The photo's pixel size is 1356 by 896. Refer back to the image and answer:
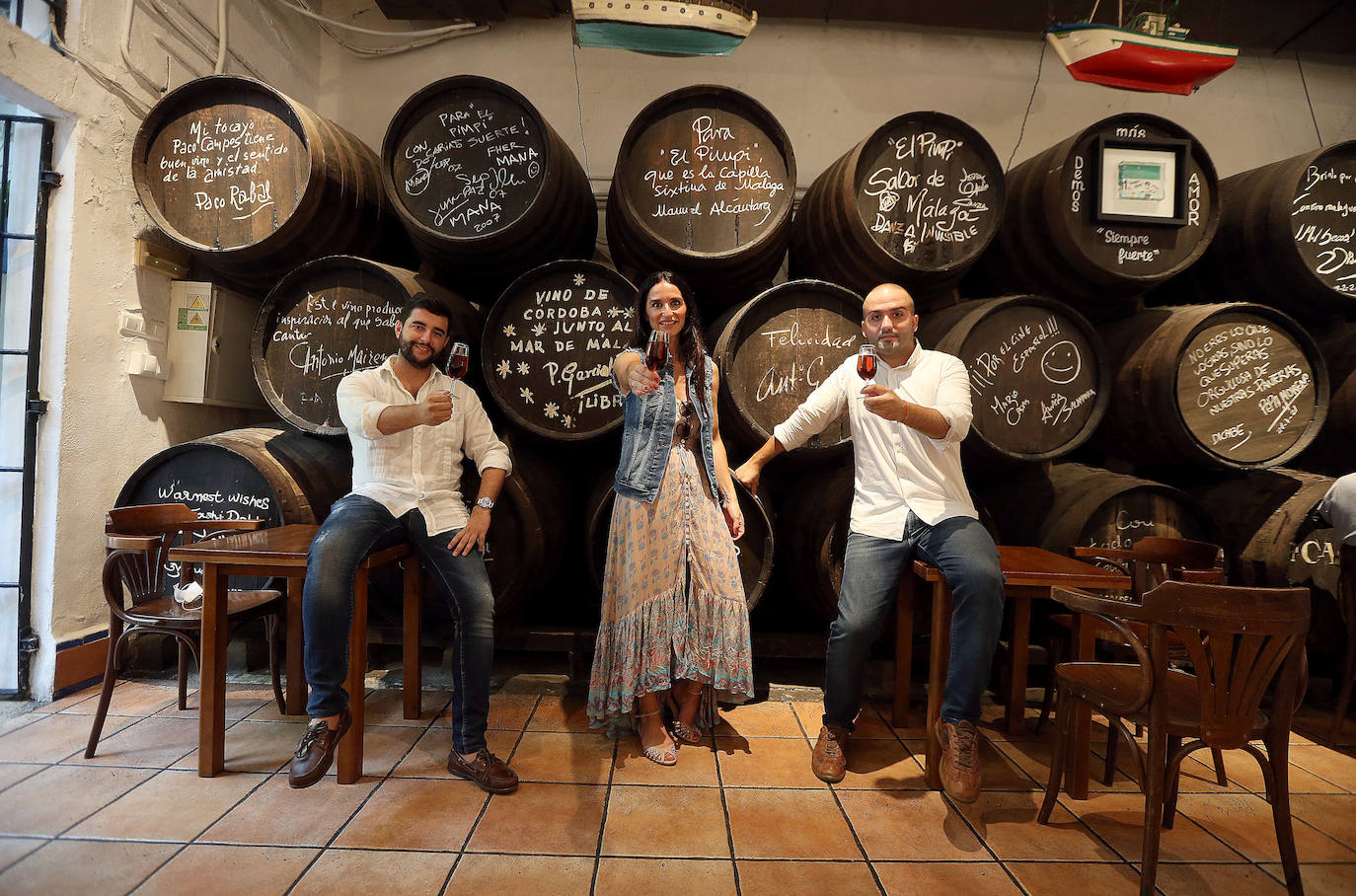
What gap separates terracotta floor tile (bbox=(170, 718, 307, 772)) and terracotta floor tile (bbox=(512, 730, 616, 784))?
0.76 metres

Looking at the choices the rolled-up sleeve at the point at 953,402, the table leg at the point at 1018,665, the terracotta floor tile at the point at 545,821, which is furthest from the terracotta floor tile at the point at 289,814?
the table leg at the point at 1018,665

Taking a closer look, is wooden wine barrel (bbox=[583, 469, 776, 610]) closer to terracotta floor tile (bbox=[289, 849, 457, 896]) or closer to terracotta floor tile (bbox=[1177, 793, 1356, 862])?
terracotta floor tile (bbox=[289, 849, 457, 896])

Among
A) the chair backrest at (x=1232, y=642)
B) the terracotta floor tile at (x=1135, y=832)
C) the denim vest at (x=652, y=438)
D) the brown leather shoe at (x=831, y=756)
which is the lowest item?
the terracotta floor tile at (x=1135, y=832)

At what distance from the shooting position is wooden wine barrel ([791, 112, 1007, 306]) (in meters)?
2.70

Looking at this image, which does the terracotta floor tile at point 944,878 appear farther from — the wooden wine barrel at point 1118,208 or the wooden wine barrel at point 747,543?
the wooden wine barrel at point 1118,208

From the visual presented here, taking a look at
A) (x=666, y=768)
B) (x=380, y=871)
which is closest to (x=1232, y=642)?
(x=666, y=768)

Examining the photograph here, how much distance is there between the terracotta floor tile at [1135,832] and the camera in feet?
5.78

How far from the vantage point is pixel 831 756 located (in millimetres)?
2109

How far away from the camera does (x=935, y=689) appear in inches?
83.5

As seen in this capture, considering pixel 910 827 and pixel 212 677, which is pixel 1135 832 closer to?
pixel 910 827

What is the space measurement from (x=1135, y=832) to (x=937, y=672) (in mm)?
643

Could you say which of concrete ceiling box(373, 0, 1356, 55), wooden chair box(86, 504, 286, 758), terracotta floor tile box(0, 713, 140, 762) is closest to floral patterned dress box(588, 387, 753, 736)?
wooden chair box(86, 504, 286, 758)

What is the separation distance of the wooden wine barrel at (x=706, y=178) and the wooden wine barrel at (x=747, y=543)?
1.00m

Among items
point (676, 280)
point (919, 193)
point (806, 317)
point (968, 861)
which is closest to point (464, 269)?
point (676, 280)
